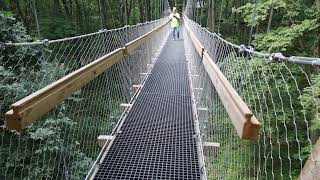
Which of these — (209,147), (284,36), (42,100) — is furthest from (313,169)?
(284,36)

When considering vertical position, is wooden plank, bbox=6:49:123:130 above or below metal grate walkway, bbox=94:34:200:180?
above

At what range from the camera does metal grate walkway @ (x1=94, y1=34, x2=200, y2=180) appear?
200cm

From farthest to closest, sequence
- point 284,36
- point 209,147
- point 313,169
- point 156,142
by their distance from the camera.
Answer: point 284,36 < point 156,142 < point 209,147 < point 313,169

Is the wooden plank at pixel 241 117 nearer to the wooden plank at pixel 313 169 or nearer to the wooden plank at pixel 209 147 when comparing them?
the wooden plank at pixel 313 169

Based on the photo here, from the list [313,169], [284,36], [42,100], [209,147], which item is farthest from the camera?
[284,36]

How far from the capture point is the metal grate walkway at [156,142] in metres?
2.00

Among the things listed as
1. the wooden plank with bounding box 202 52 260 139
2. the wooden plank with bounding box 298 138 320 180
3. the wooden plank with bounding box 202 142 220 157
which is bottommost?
the wooden plank with bounding box 202 142 220 157

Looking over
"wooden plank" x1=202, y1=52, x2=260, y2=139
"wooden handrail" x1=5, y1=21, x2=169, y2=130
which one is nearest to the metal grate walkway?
"wooden handrail" x1=5, y1=21, x2=169, y2=130

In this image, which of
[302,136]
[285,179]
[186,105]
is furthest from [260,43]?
[186,105]

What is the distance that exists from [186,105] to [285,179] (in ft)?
11.4

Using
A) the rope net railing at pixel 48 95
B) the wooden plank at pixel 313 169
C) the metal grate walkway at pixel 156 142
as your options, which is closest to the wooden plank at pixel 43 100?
the rope net railing at pixel 48 95

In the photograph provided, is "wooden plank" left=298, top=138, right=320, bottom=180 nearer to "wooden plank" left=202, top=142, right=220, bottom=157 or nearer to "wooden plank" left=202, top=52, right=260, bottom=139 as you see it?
"wooden plank" left=202, top=52, right=260, bottom=139

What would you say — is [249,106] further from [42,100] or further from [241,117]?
[42,100]

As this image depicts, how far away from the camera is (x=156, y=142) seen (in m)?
2.42
